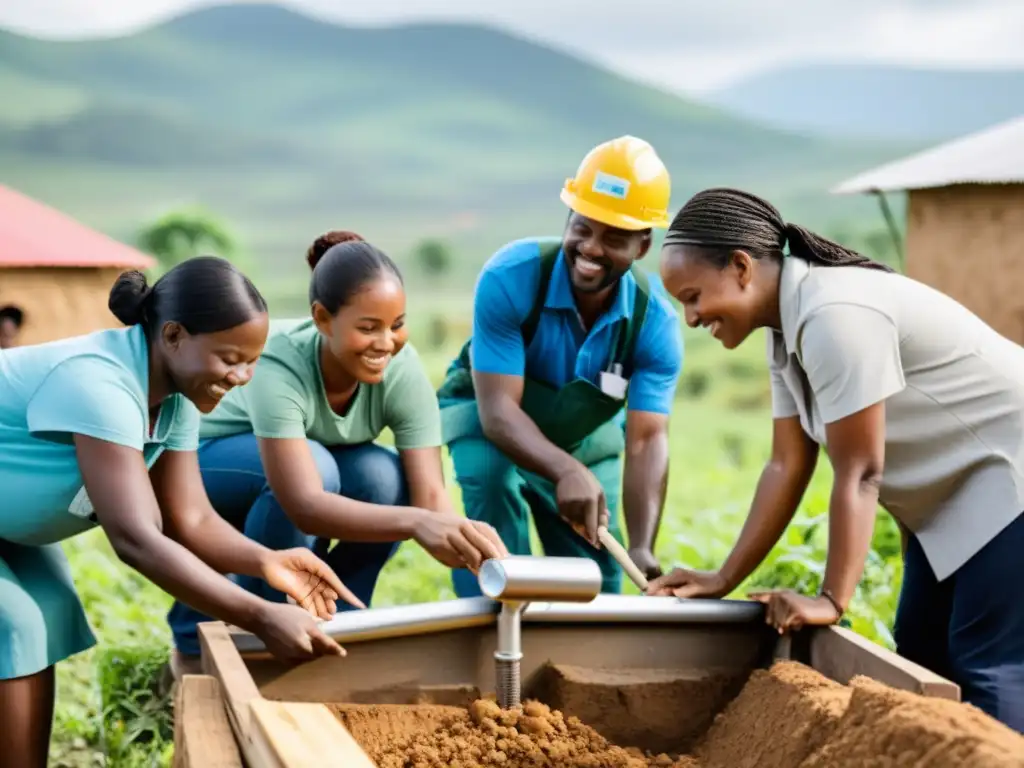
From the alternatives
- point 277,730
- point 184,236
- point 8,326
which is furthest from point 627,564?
point 184,236

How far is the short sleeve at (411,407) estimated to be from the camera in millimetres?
2838

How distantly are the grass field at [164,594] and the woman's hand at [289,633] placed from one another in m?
1.17

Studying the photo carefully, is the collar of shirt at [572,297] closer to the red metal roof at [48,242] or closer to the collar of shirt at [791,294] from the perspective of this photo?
the collar of shirt at [791,294]

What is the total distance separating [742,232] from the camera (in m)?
2.31

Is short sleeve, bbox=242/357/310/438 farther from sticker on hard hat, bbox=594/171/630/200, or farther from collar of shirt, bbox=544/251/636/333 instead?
sticker on hard hat, bbox=594/171/630/200

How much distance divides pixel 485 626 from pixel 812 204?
4523 centimetres

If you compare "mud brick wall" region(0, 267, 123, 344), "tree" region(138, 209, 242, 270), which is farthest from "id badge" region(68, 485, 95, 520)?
"tree" region(138, 209, 242, 270)

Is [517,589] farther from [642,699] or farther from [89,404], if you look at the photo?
[89,404]

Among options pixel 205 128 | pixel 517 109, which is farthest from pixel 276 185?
pixel 517 109

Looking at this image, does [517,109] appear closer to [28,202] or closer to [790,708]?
[28,202]

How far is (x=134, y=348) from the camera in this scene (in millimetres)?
2219

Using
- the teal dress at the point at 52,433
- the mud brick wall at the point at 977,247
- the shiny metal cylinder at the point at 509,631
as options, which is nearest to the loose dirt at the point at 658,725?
the shiny metal cylinder at the point at 509,631

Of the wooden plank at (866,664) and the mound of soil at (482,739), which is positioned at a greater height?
the wooden plank at (866,664)

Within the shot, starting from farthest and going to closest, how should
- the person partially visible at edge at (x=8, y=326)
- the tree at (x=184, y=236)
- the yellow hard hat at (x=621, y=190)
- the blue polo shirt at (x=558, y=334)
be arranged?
the tree at (x=184, y=236), the person partially visible at edge at (x=8, y=326), the blue polo shirt at (x=558, y=334), the yellow hard hat at (x=621, y=190)
